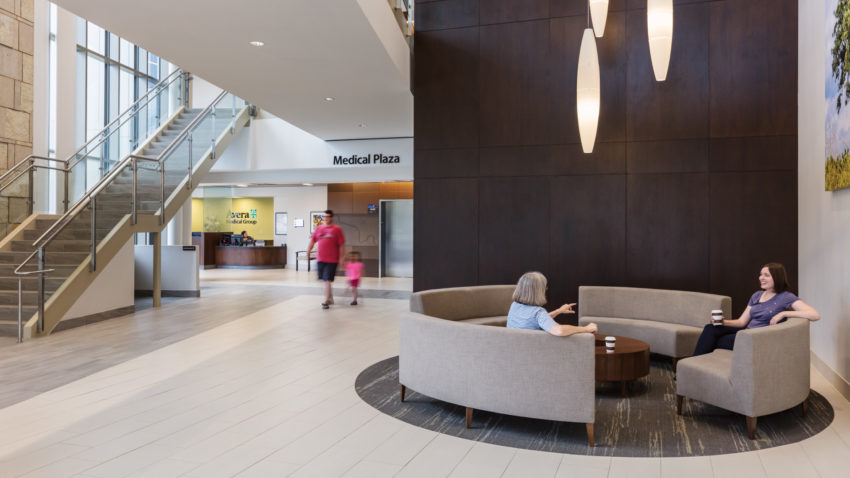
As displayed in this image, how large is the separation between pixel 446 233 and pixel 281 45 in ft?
11.1

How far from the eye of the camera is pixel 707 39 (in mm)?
7336

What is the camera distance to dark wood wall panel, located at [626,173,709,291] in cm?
737

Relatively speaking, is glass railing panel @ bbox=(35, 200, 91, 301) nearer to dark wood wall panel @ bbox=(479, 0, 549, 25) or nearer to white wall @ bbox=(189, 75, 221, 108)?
dark wood wall panel @ bbox=(479, 0, 549, 25)

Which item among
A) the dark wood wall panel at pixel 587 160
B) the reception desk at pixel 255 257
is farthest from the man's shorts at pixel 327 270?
the reception desk at pixel 255 257

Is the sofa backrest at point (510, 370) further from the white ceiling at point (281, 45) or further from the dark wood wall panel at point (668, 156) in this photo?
the dark wood wall panel at point (668, 156)

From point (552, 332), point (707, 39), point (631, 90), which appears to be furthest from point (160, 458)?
point (707, 39)

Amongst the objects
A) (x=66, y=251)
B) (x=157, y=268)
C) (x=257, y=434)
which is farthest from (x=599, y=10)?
(x=157, y=268)

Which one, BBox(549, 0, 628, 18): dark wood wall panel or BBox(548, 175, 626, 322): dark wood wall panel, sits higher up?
BBox(549, 0, 628, 18): dark wood wall panel

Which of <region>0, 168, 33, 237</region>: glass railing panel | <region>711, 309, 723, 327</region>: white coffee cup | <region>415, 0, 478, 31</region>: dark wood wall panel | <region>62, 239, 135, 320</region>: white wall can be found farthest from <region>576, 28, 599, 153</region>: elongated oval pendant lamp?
<region>0, 168, 33, 237</region>: glass railing panel

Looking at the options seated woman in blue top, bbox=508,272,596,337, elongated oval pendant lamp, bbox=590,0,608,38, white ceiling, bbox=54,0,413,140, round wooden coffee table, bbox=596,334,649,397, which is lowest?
round wooden coffee table, bbox=596,334,649,397

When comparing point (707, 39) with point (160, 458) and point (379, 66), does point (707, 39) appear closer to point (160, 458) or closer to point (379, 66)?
point (379, 66)

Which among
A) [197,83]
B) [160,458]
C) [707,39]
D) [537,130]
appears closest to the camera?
[160,458]

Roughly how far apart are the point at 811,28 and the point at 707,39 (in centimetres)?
117

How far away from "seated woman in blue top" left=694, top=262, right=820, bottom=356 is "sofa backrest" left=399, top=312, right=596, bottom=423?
1941 millimetres
